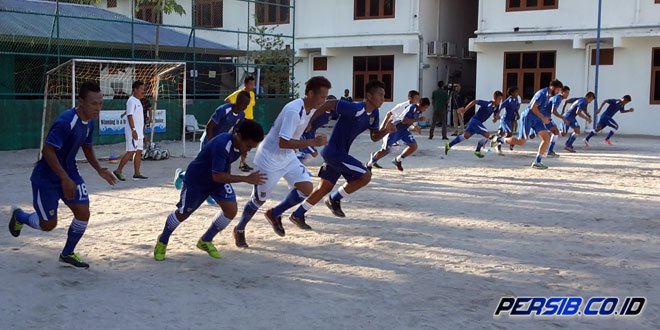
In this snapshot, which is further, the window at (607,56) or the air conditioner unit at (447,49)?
the air conditioner unit at (447,49)

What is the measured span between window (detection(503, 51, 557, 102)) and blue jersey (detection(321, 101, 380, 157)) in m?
21.3

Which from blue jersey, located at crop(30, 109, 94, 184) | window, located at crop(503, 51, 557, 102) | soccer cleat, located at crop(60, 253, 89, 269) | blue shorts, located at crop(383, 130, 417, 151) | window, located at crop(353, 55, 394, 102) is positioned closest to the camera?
blue jersey, located at crop(30, 109, 94, 184)

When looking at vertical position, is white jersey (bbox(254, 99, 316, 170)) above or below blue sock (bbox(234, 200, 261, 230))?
above

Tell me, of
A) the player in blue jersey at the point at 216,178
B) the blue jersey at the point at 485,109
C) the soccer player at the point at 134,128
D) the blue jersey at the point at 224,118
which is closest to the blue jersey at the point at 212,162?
the player in blue jersey at the point at 216,178

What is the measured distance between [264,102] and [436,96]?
5811 millimetres

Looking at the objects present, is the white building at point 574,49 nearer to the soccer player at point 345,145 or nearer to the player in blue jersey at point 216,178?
the soccer player at point 345,145

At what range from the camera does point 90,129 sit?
6.38 m

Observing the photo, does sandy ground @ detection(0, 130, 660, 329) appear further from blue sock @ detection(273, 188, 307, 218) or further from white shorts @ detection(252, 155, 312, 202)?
white shorts @ detection(252, 155, 312, 202)

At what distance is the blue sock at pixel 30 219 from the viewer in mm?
6406

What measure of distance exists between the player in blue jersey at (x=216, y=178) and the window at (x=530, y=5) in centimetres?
2365

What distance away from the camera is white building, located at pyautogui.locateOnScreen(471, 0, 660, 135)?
26.1 m

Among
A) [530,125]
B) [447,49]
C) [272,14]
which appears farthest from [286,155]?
[272,14]

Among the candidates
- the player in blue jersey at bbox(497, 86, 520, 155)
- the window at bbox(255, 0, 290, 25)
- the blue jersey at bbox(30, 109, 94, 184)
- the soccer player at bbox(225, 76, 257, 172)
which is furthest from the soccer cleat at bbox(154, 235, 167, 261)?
the window at bbox(255, 0, 290, 25)

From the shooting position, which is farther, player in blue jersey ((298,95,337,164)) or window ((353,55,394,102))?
window ((353,55,394,102))
